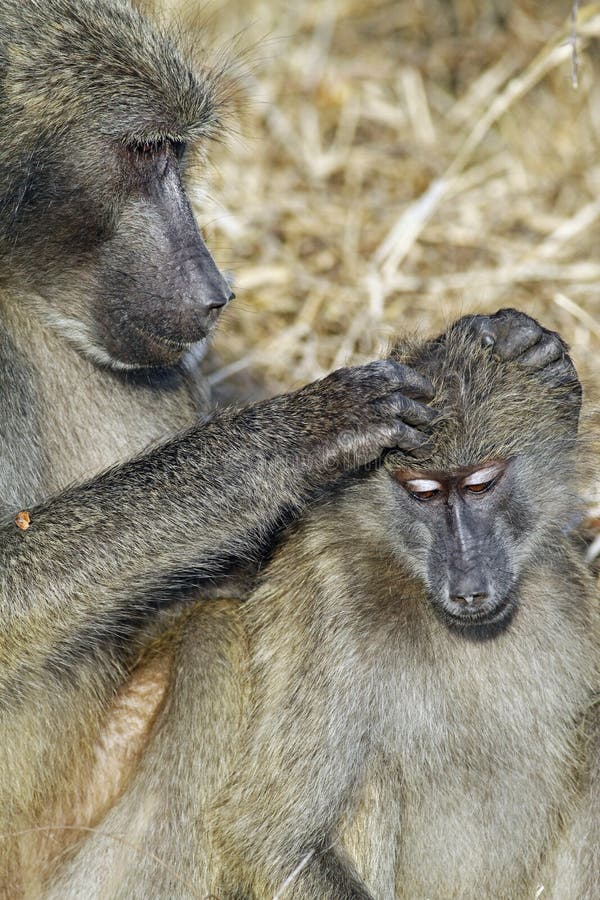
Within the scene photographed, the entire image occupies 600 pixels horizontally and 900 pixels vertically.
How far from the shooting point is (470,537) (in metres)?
3.26

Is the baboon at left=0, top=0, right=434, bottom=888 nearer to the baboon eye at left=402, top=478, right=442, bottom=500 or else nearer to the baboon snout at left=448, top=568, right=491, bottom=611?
the baboon eye at left=402, top=478, right=442, bottom=500

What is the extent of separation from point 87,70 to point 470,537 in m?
1.45

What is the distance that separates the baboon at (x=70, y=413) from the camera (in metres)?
3.27

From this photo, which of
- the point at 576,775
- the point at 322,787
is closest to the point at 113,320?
the point at 322,787

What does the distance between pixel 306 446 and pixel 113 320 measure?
59cm

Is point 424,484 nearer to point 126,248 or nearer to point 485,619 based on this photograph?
point 485,619

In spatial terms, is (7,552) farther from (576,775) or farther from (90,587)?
(576,775)

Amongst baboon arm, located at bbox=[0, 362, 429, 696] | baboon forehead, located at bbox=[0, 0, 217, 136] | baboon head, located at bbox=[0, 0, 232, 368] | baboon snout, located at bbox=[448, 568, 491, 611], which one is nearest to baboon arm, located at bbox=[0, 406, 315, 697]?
baboon arm, located at bbox=[0, 362, 429, 696]

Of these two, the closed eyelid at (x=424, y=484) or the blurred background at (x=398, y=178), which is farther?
the blurred background at (x=398, y=178)

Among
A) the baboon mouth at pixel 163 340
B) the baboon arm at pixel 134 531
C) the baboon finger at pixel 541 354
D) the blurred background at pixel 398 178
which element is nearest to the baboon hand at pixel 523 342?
Answer: the baboon finger at pixel 541 354

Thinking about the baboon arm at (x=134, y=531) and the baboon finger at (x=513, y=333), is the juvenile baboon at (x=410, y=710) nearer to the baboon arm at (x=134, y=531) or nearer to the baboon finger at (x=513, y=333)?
the baboon finger at (x=513, y=333)

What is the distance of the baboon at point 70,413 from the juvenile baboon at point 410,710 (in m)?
0.18

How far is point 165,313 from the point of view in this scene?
135 inches

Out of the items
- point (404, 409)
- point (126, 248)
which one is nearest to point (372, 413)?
point (404, 409)
